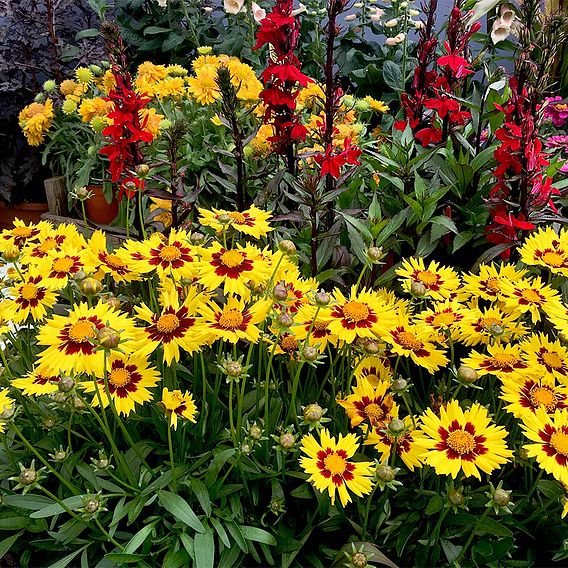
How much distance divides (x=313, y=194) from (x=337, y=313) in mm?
366

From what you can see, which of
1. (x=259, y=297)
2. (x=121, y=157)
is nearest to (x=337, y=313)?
(x=259, y=297)

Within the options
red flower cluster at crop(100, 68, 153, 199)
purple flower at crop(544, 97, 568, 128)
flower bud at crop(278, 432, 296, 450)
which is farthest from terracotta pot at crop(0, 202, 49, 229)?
flower bud at crop(278, 432, 296, 450)

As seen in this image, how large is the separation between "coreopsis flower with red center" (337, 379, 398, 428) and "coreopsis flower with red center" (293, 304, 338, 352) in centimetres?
10

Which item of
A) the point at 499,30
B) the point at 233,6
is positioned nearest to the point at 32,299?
the point at 233,6

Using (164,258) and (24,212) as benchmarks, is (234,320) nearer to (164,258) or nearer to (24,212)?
(164,258)

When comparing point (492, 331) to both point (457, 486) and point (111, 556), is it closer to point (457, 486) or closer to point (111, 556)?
point (457, 486)

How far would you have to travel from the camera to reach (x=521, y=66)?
46.9 inches

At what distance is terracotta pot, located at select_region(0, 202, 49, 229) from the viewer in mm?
2789

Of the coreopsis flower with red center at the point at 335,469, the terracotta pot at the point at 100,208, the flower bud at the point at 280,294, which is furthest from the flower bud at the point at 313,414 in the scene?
the terracotta pot at the point at 100,208

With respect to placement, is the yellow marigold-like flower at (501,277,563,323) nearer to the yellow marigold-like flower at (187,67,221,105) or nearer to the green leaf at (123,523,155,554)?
the green leaf at (123,523,155,554)

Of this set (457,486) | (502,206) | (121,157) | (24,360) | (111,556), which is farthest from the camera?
(121,157)

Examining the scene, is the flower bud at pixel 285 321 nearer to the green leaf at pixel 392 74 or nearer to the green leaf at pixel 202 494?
the green leaf at pixel 202 494

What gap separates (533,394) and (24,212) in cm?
247

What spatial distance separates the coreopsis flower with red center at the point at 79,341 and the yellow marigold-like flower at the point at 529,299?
535 mm
